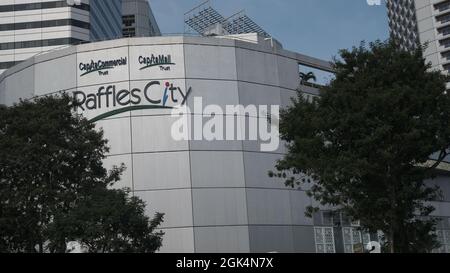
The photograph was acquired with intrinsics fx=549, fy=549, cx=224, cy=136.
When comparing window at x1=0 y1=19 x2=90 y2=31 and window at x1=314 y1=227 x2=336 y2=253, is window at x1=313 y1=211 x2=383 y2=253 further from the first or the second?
window at x1=0 y1=19 x2=90 y2=31

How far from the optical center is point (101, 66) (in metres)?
37.2

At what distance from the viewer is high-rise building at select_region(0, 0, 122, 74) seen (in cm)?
9756

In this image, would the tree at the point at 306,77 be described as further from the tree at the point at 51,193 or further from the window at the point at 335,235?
the tree at the point at 51,193

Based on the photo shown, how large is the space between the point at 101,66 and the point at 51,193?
17.7 meters

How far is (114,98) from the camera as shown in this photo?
1435 inches

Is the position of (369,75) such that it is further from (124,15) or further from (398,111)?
(124,15)

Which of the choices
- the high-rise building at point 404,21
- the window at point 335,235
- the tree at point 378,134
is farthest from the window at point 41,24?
the tree at point 378,134

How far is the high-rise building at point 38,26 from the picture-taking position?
97.6 metres

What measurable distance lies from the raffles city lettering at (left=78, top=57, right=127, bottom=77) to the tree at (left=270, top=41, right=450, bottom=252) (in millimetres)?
17995

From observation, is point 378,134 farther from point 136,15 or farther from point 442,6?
point 136,15

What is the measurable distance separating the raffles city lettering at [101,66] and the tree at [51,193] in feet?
47.0

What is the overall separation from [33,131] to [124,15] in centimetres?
12936

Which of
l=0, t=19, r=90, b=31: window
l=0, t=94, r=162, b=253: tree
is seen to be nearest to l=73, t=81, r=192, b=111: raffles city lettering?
l=0, t=94, r=162, b=253: tree
